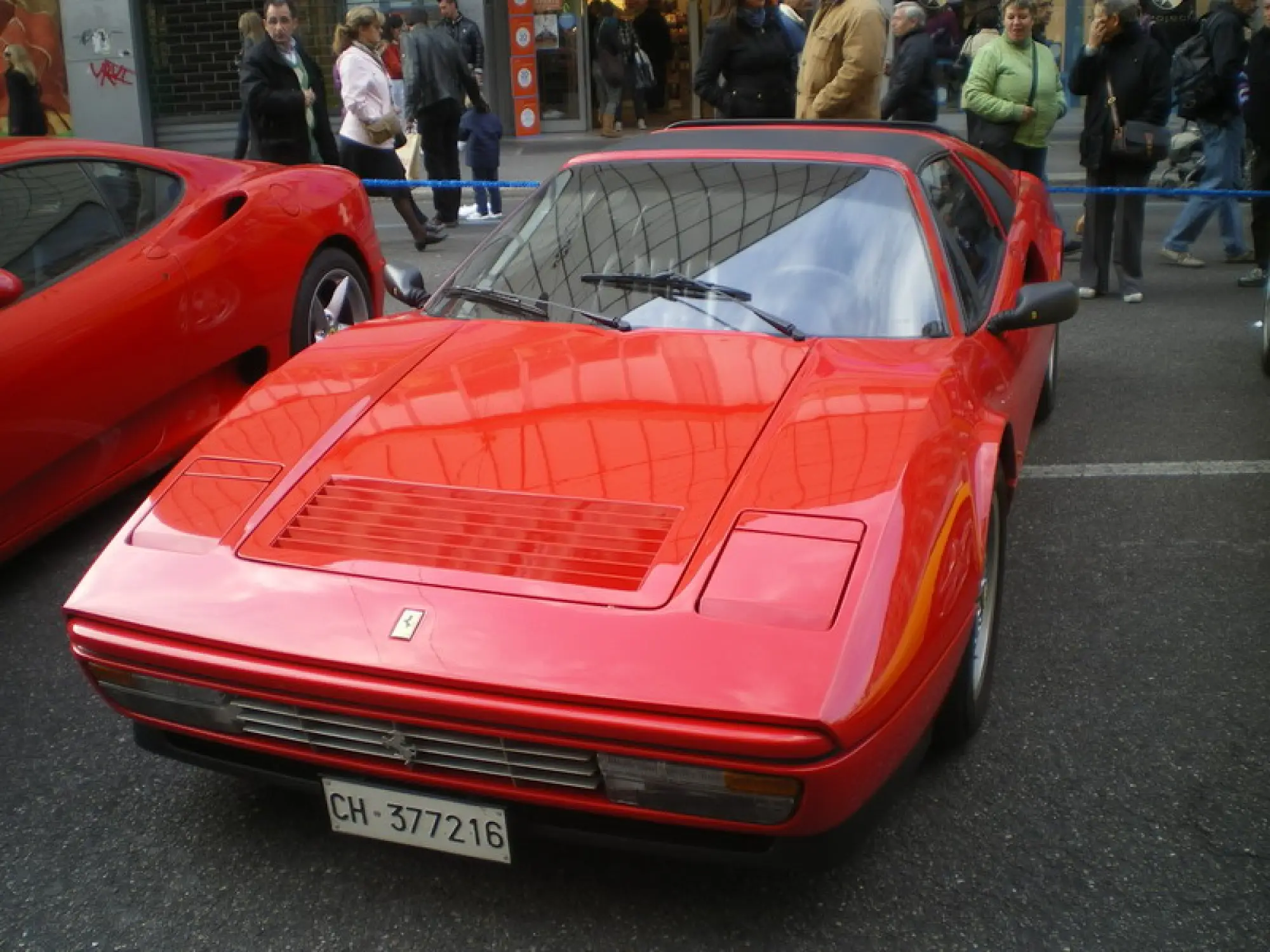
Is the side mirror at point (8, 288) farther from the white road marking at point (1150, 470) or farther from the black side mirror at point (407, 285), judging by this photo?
the white road marking at point (1150, 470)

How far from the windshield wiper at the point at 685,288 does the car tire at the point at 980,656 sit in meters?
0.64

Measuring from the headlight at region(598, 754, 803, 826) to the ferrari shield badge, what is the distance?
15.6 inches

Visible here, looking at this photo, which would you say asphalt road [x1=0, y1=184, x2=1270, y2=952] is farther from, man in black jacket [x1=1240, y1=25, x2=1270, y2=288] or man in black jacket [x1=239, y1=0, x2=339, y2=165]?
man in black jacket [x1=239, y1=0, x2=339, y2=165]

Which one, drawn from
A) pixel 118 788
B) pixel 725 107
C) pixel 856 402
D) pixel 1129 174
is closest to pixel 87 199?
pixel 118 788

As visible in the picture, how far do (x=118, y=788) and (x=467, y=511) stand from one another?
1.11m

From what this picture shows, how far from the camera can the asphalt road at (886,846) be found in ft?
7.86

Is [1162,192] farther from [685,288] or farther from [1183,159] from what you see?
[685,288]

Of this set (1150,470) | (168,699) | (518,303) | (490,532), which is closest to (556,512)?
(490,532)

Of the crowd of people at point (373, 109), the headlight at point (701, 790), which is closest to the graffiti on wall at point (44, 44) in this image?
the crowd of people at point (373, 109)

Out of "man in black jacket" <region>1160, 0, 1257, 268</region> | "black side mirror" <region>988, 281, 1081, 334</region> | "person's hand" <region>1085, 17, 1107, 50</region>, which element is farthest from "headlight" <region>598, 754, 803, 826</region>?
"man in black jacket" <region>1160, 0, 1257, 268</region>

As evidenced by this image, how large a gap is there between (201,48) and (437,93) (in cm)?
790

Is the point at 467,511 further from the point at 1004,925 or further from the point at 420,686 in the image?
the point at 1004,925

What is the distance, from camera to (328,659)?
7.23ft

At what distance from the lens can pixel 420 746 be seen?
2.23m
